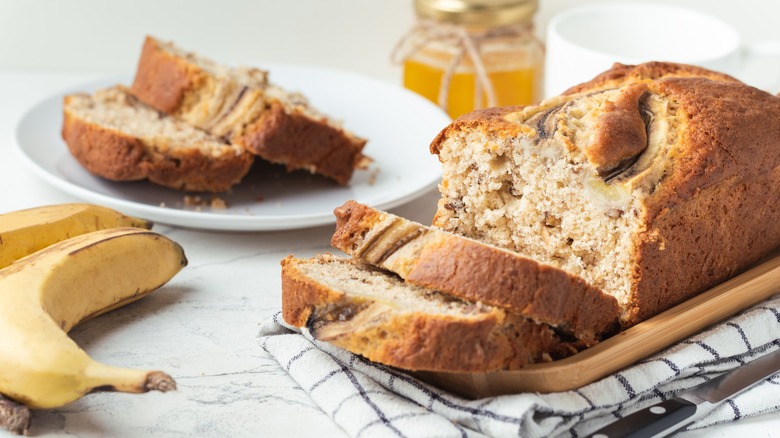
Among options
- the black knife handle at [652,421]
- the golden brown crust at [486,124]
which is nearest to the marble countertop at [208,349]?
the black knife handle at [652,421]

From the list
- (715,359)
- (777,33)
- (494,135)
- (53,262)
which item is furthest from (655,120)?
(777,33)

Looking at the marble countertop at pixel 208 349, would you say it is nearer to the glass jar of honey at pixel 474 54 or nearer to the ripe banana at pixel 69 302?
the ripe banana at pixel 69 302

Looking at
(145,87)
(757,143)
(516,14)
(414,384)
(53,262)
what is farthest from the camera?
(516,14)

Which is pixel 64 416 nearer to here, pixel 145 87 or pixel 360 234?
pixel 360 234

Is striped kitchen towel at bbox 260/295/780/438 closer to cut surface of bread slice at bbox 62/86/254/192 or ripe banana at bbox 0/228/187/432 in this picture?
ripe banana at bbox 0/228/187/432

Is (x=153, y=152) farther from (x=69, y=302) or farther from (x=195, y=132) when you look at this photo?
(x=69, y=302)

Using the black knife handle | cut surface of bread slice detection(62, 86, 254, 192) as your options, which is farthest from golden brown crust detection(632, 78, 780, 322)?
cut surface of bread slice detection(62, 86, 254, 192)

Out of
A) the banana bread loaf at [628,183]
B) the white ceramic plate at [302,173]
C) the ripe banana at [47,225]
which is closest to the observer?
the banana bread loaf at [628,183]
